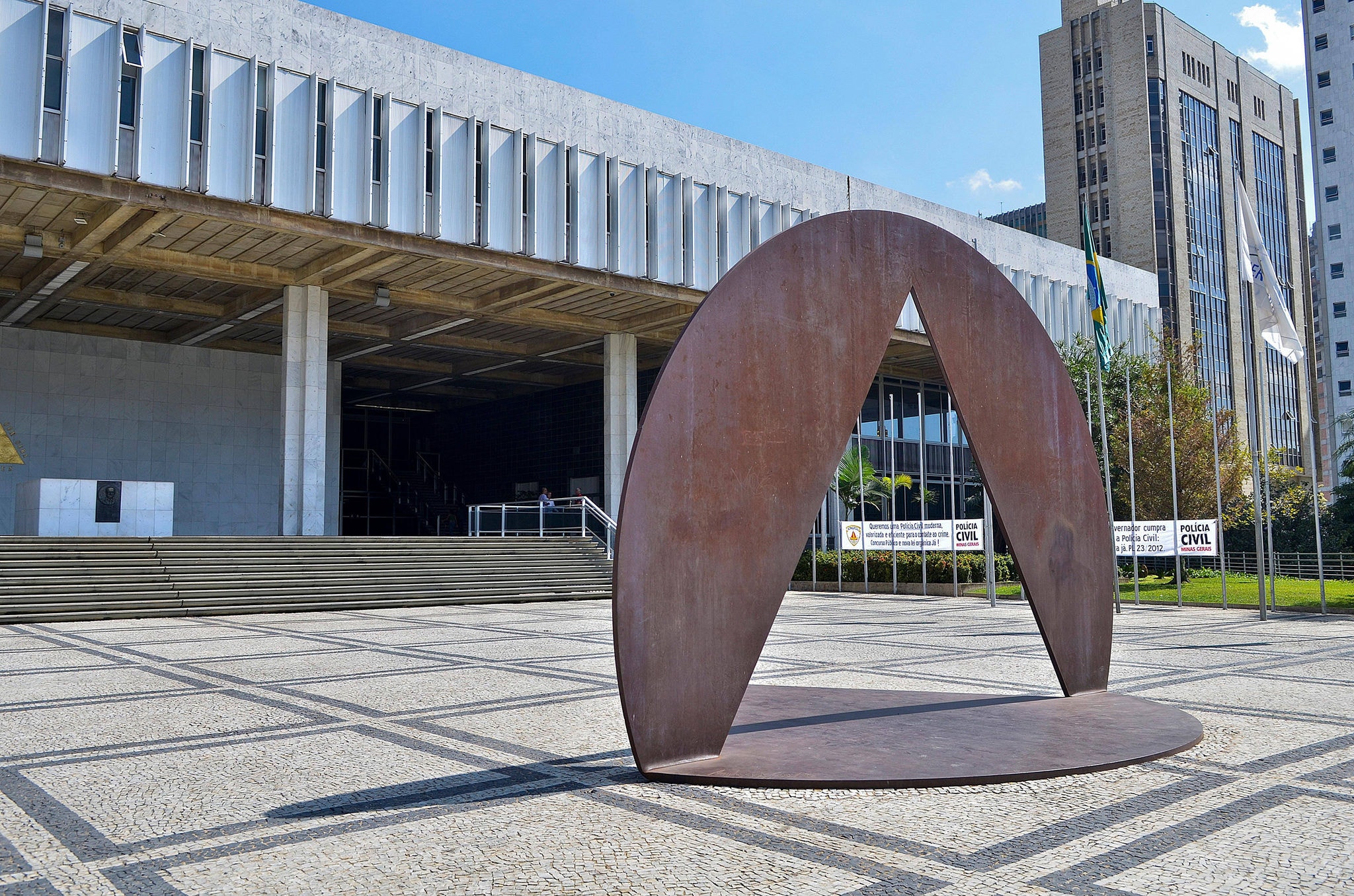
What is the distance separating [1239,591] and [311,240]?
21121 millimetres

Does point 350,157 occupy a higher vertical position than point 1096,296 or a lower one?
higher

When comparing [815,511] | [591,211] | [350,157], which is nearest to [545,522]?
[591,211]

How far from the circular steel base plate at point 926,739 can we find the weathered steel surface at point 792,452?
265 mm

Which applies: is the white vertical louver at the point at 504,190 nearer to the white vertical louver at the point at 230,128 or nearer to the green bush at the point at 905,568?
the white vertical louver at the point at 230,128

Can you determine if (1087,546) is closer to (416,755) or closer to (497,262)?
(416,755)

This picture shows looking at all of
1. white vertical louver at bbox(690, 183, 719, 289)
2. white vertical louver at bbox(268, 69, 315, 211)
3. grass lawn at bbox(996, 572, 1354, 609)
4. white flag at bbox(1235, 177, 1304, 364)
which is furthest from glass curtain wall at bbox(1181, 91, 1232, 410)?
white vertical louver at bbox(268, 69, 315, 211)

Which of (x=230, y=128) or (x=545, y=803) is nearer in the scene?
(x=545, y=803)

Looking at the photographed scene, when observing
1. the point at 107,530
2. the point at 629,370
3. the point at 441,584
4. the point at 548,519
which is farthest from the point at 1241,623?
the point at 107,530

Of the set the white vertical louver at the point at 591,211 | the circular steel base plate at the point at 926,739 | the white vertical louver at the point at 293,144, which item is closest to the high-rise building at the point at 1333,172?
the white vertical louver at the point at 591,211

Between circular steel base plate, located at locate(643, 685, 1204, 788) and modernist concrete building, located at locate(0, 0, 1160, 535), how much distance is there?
17.3 meters

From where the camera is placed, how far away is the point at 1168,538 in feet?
65.3

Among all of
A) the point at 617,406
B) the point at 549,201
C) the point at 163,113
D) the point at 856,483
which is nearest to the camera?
the point at 163,113

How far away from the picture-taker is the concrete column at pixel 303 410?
80.4ft

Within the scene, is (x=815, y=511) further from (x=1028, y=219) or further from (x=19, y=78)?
(x=1028, y=219)
